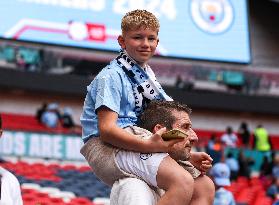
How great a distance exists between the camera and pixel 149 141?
356cm

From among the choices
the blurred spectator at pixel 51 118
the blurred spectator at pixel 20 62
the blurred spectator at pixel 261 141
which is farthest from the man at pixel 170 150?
the blurred spectator at pixel 20 62

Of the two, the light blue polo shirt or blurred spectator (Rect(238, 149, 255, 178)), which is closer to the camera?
the light blue polo shirt

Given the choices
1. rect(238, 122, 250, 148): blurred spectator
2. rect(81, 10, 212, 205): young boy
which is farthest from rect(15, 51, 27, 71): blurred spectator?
rect(81, 10, 212, 205): young boy

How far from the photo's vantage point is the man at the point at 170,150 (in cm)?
363

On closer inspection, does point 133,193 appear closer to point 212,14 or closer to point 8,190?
point 8,190

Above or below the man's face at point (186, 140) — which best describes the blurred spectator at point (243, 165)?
below

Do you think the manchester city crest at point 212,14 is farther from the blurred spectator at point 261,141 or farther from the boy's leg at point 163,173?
the boy's leg at point 163,173

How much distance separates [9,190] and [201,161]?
3.67 ft

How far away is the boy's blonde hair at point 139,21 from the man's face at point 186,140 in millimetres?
510

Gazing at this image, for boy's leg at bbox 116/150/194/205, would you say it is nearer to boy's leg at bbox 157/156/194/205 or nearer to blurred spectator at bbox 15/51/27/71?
boy's leg at bbox 157/156/194/205

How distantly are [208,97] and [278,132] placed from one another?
433 centimetres

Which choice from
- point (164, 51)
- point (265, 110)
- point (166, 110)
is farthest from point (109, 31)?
point (166, 110)

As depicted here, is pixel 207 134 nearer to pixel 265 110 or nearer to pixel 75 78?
pixel 265 110

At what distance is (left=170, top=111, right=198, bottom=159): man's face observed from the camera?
12.1ft
